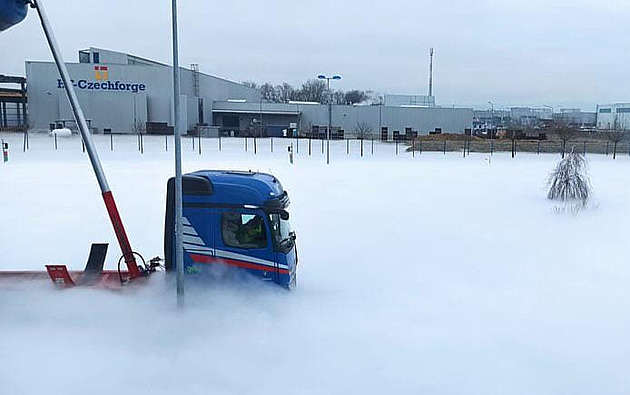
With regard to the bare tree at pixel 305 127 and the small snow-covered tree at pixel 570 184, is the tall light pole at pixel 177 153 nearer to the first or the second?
the small snow-covered tree at pixel 570 184

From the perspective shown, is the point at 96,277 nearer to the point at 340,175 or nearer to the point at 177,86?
the point at 177,86

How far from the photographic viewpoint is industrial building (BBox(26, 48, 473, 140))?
6053 centimetres

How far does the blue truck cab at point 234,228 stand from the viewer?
8.91 m

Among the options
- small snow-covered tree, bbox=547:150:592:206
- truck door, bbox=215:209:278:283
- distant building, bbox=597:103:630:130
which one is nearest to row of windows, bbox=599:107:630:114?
distant building, bbox=597:103:630:130

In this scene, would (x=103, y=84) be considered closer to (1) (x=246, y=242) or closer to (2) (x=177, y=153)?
(1) (x=246, y=242)

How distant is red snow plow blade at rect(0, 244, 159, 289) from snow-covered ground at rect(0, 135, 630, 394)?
250 millimetres

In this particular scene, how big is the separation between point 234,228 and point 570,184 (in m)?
17.0

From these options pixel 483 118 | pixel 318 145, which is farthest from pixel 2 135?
pixel 483 118

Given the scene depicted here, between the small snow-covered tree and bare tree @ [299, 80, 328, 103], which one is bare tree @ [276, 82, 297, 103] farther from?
the small snow-covered tree

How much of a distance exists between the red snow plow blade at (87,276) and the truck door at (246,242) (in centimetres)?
176

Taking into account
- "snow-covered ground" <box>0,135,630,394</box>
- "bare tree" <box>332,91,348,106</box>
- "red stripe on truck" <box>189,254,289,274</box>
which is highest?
"bare tree" <box>332,91,348,106</box>

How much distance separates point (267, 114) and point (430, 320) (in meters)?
65.9

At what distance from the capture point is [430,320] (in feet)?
31.6

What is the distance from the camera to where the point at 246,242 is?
8977mm
